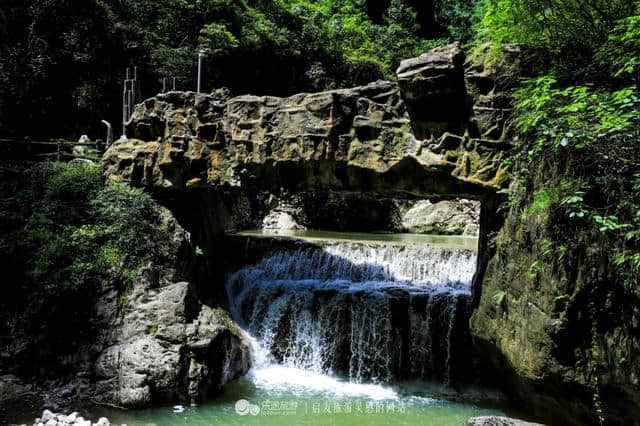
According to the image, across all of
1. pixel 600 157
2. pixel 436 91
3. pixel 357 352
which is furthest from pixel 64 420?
pixel 600 157

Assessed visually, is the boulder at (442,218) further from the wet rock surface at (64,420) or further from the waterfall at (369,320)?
the wet rock surface at (64,420)

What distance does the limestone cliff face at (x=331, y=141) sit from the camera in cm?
688

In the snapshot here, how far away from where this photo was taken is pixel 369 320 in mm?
9141

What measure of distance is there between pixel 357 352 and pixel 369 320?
62cm

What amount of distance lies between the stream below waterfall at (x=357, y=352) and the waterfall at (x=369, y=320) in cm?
2

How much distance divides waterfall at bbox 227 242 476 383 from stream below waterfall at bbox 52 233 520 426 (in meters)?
0.02

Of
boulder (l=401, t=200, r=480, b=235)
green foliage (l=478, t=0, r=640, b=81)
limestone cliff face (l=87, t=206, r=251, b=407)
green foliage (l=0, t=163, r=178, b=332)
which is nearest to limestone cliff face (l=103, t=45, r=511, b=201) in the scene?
green foliage (l=0, t=163, r=178, b=332)

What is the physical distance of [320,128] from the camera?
795 cm

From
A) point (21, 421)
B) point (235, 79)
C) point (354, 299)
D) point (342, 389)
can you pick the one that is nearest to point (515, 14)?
point (354, 299)

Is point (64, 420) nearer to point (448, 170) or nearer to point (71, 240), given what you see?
point (71, 240)

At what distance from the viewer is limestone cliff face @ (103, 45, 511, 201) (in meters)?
6.88

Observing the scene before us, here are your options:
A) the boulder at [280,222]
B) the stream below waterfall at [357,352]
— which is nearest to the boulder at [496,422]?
the stream below waterfall at [357,352]

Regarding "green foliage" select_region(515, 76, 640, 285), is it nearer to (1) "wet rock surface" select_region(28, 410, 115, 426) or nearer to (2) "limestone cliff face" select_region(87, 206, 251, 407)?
(2) "limestone cliff face" select_region(87, 206, 251, 407)

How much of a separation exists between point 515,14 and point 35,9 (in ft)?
59.6
